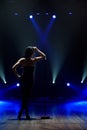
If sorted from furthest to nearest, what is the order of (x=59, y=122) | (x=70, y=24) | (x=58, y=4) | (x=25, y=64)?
(x=70, y=24) < (x=58, y=4) < (x=25, y=64) < (x=59, y=122)

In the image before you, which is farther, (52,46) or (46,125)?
(52,46)

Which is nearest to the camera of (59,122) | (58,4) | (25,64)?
(59,122)

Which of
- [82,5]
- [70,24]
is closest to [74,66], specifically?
[70,24]

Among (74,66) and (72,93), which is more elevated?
(74,66)

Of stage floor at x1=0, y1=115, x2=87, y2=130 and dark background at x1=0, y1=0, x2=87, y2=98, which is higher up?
dark background at x1=0, y1=0, x2=87, y2=98

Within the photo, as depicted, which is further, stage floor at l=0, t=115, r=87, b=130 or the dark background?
the dark background

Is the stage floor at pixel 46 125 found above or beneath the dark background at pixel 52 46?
beneath

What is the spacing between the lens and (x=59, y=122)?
21.6ft

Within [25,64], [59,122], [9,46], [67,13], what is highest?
Answer: [67,13]

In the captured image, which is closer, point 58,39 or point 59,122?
point 59,122

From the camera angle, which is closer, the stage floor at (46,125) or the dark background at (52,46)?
the stage floor at (46,125)

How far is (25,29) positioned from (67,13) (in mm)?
1831

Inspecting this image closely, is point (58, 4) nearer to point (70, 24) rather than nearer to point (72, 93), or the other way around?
point (70, 24)

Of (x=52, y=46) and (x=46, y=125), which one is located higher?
(x=52, y=46)
